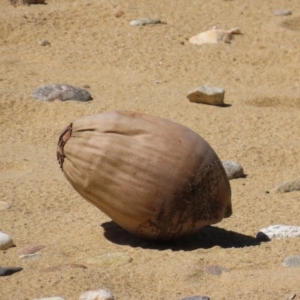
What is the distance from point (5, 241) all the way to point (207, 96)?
2.78m

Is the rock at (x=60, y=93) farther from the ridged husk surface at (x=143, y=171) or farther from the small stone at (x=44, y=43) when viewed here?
the ridged husk surface at (x=143, y=171)

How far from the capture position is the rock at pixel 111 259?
3.22m

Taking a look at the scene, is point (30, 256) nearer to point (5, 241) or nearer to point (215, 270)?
point (5, 241)

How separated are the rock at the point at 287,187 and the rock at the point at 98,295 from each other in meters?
1.67

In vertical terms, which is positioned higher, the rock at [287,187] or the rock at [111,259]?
the rock at [111,259]

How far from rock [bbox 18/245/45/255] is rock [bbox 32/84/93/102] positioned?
246 centimetres

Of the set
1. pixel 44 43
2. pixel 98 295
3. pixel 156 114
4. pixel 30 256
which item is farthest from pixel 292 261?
pixel 44 43

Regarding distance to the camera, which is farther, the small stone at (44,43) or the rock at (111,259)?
the small stone at (44,43)

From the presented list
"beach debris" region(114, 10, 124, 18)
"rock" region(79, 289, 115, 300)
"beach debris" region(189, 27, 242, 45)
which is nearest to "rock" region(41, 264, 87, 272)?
"rock" region(79, 289, 115, 300)

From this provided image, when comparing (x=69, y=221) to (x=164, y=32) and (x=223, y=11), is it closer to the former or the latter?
(x=164, y=32)

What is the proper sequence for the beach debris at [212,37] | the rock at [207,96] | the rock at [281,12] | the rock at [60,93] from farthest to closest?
the rock at [281,12] → the beach debris at [212,37] → the rock at [207,96] → the rock at [60,93]

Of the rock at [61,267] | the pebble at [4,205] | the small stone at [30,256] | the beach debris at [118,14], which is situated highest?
the rock at [61,267]

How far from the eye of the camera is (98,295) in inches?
111

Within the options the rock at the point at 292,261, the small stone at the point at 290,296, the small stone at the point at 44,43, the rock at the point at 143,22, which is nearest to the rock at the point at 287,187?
the rock at the point at 292,261
